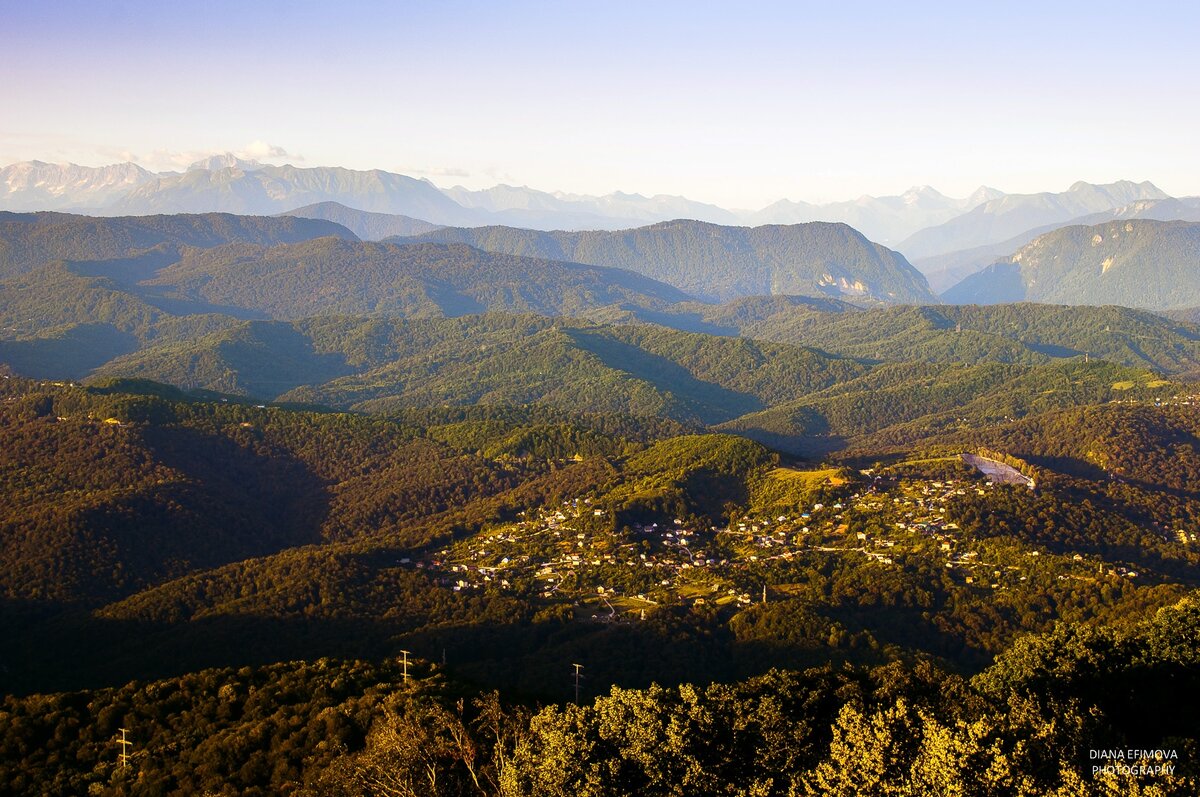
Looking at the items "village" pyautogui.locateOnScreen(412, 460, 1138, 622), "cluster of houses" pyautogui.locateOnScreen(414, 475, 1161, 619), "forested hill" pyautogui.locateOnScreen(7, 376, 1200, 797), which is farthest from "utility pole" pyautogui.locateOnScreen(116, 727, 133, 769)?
"cluster of houses" pyautogui.locateOnScreen(414, 475, 1161, 619)

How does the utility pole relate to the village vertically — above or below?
above

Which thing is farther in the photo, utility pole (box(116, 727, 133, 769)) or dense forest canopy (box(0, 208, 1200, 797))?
utility pole (box(116, 727, 133, 769))

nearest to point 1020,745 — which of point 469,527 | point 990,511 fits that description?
point 990,511

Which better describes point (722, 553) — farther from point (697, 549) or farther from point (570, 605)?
point (570, 605)

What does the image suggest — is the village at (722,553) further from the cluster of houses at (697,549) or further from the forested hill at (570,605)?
the forested hill at (570,605)

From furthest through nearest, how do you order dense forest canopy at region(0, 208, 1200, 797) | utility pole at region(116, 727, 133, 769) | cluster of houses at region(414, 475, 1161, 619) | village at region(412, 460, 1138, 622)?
1. cluster of houses at region(414, 475, 1161, 619)
2. village at region(412, 460, 1138, 622)
3. utility pole at region(116, 727, 133, 769)
4. dense forest canopy at region(0, 208, 1200, 797)

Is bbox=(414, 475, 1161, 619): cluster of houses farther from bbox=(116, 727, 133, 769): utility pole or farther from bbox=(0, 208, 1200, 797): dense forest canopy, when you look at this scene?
bbox=(116, 727, 133, 769): utility pole

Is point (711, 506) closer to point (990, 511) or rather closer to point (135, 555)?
point (990, 511)

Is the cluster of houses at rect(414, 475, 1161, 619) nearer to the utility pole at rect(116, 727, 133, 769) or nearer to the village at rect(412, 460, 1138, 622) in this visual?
the village at rect(412, 460, 1138, 622)

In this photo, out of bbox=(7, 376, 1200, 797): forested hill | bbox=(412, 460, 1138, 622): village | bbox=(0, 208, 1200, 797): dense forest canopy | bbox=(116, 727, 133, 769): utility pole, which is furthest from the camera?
bbox=(412, 460, 1138, 622): village
